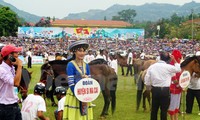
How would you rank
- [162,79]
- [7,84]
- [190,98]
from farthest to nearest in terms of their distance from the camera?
[190,98] → [162,79] → [7,84]

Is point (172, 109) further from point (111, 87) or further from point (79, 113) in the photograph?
point (79, 113)

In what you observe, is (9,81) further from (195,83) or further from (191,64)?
(195,83)

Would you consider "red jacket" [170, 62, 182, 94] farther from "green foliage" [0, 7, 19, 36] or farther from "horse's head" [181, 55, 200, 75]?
"green foliage" [0, 7, 19, 36]

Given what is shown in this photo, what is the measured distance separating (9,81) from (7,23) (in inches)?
2436

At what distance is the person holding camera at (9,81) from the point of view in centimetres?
518

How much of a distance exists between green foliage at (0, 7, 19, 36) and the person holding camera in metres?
60.3

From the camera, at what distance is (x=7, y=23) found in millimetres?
64938

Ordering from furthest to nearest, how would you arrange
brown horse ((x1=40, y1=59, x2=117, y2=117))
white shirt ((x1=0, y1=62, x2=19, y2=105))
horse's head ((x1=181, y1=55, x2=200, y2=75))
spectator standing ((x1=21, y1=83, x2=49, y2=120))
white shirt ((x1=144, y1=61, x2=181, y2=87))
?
brown horse ((x1=40, y1=59, x2=117, y2=117)) < horse's head ((x1=181, y1=55, x2=200, y2=75)) < white shirt ((x1=144, y1=61, x2=181, y2=87)) < spectator standing ((x1=21, y1=83, x2=49, y2=120)) < white shirt ((x1=0, y1=62, x2=19, y2=105))

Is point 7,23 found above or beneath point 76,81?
beneath

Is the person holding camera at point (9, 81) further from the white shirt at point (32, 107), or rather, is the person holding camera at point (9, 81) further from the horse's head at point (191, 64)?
the horse's head at point (191, 64)

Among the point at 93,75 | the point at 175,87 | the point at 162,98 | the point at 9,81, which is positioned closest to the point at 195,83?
the point at 175,87

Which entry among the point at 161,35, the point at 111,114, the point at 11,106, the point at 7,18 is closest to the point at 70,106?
the point at 11,106

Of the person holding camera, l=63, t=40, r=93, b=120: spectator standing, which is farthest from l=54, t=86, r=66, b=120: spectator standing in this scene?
the person holding camera

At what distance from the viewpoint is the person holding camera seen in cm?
518
